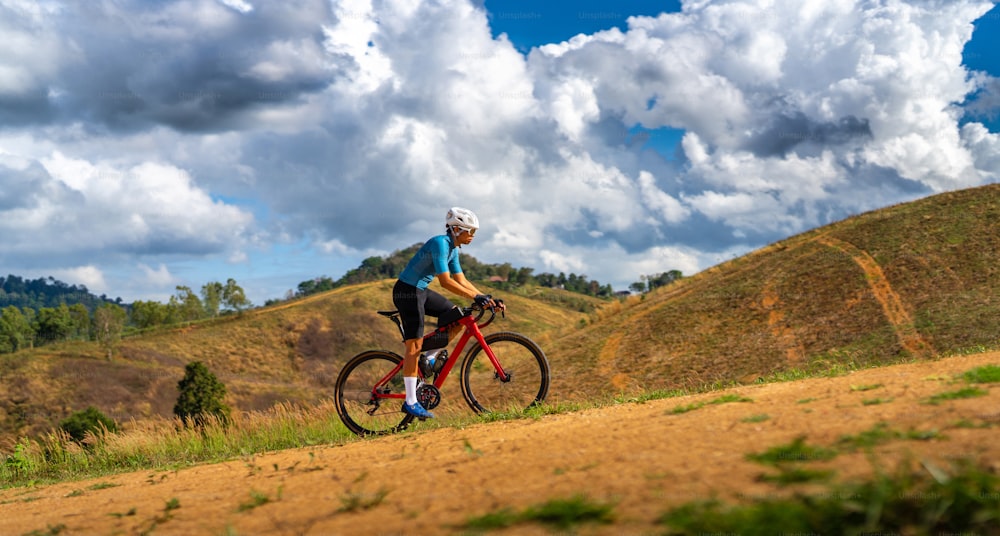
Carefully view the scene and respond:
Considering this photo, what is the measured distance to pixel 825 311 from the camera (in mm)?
26062

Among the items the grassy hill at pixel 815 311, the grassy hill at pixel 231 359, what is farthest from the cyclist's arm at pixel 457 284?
the grassy hill at pixel 231 359

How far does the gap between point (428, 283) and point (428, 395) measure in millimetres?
1481

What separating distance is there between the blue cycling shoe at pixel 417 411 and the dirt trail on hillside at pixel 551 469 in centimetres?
131

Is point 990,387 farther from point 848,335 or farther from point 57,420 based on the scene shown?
point 57,420

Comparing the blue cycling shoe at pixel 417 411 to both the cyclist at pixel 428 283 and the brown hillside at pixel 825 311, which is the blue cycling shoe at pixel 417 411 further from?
the brown hillside at pixel 825 311

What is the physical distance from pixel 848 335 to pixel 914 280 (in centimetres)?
472

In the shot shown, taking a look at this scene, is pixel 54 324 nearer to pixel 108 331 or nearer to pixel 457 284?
pixel 108 331

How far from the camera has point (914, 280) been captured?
2627 cm

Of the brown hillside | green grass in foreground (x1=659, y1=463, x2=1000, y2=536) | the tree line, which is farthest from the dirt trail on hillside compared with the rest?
the tree line

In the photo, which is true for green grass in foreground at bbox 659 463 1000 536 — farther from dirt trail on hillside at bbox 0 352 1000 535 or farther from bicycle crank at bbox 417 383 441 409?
bicycle crank at bbox 417 383 441 409

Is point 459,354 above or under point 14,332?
under

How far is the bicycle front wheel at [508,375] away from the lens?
360 inches

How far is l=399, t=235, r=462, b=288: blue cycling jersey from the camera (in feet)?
28.8

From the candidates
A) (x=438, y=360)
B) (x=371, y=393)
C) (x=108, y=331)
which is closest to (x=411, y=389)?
(x=438, y=360)
